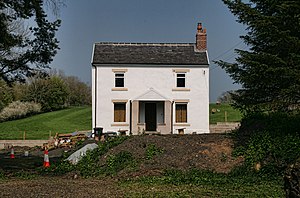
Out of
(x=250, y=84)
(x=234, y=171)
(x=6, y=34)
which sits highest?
(x=6, y=34)

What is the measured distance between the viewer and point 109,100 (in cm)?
3438

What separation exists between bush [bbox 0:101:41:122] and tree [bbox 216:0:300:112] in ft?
149

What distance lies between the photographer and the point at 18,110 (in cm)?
5597

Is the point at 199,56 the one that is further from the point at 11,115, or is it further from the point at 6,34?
the point at 11,115

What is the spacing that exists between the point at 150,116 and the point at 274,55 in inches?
901

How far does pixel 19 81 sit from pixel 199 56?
22.2m

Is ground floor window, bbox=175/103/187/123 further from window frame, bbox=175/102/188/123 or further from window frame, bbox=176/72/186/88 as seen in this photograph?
window frame, bbox=176/72/186/88

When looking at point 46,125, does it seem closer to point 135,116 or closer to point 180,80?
point 135,116

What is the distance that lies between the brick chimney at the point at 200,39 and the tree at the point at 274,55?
21.6 meters

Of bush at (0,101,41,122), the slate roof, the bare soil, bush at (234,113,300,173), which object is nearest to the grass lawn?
bush at (0,101,41,122)

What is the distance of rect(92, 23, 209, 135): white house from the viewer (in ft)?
112

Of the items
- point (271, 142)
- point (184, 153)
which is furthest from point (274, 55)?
point (184, 153)

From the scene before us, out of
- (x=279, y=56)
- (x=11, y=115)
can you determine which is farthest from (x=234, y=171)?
(x=11, y=115)

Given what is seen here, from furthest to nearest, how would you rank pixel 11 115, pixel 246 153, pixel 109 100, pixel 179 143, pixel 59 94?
pixel 59 94 → pixel 11 115 → pixel 109 100 → pixel 179 143 → pixel 246 153
